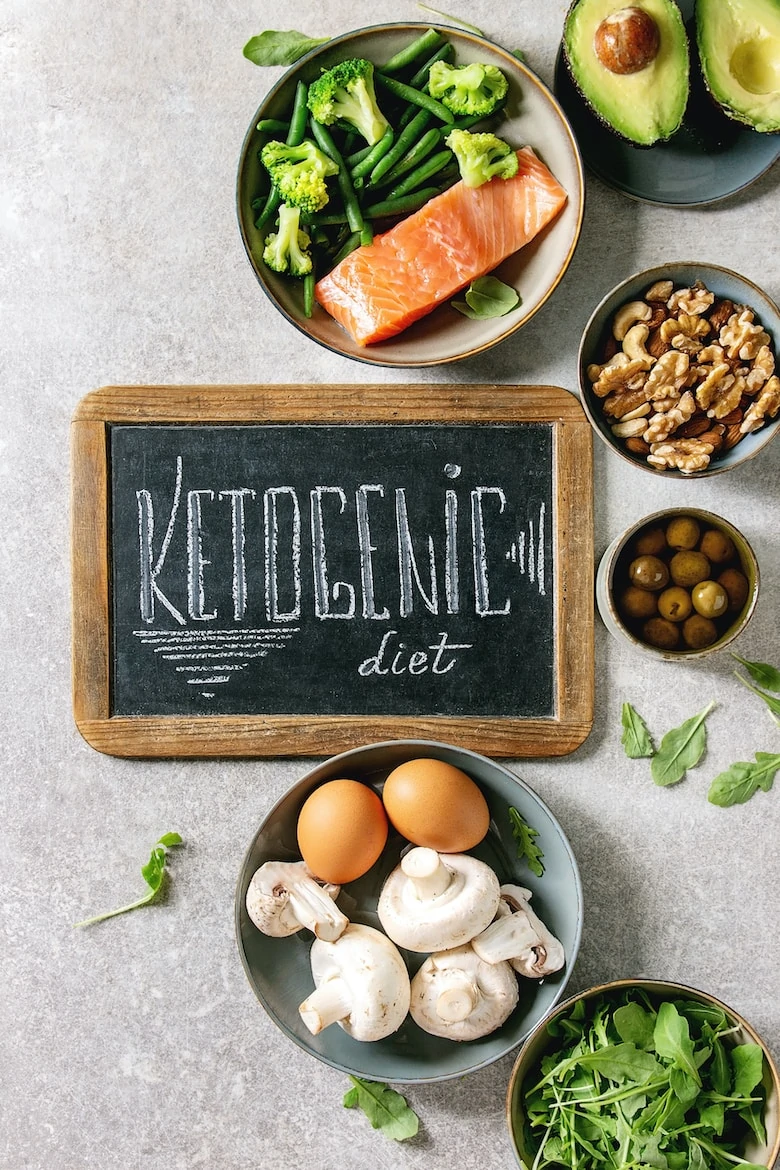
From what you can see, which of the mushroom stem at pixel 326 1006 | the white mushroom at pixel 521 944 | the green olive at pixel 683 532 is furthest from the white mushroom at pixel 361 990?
the green olive at pixel 683 532

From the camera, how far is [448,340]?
1195 millimetres

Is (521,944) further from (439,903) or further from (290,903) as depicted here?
(290,903)

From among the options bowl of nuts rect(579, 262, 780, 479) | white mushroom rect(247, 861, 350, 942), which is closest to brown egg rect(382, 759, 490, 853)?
white mushroom rect(247, 861, 350, 942)

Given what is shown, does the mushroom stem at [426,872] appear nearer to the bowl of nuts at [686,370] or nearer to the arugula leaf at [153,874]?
the arugula leaf at [153,874]

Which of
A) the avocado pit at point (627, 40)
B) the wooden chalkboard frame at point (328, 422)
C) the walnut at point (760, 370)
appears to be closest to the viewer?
the avocado pit at point (627, 40)

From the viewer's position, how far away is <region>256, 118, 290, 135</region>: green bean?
1137mm

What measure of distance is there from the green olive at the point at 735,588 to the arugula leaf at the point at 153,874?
843 mm

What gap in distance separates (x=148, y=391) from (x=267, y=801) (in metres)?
0.61

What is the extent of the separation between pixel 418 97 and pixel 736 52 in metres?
0.40

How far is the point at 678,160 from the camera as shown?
4.00 feet

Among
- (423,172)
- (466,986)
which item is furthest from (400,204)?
(466,986)

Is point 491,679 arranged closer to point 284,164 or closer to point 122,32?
point 284,164

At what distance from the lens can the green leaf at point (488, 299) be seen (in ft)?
3.89

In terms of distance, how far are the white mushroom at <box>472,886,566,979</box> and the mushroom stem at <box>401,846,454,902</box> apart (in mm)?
97
